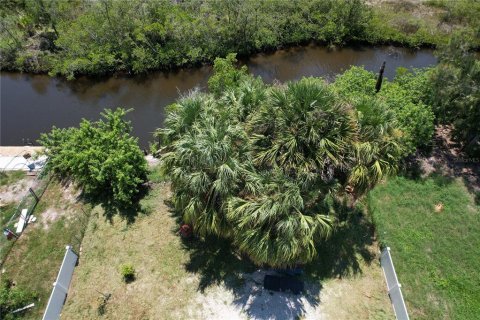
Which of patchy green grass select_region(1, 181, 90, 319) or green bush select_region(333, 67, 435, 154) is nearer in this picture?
patchy green grass select_region(1, 181, 90, 319)

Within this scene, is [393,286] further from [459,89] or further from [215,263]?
[459,89]

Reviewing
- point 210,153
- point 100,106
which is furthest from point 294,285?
point 100,106

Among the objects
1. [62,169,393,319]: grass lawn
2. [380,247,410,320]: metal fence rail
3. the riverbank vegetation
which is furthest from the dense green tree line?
the riverbank vegetation

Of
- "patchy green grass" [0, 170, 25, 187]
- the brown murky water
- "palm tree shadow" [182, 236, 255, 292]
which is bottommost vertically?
"palm tree shadow" [182, 236, 255, 292]

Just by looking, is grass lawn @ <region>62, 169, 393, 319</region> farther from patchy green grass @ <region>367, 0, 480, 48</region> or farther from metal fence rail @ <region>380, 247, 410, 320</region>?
patchy green grass @ <region>367, 0, 480, 48</region>

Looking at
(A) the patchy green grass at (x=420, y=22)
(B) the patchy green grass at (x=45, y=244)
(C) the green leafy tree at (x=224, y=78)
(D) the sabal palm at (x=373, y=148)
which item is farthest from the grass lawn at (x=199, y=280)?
(A) the patchy green grass at (x=420, y=22)

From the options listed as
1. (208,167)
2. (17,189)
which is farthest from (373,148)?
(17,189)

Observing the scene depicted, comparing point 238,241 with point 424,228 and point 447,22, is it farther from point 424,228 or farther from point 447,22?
point 447,22
